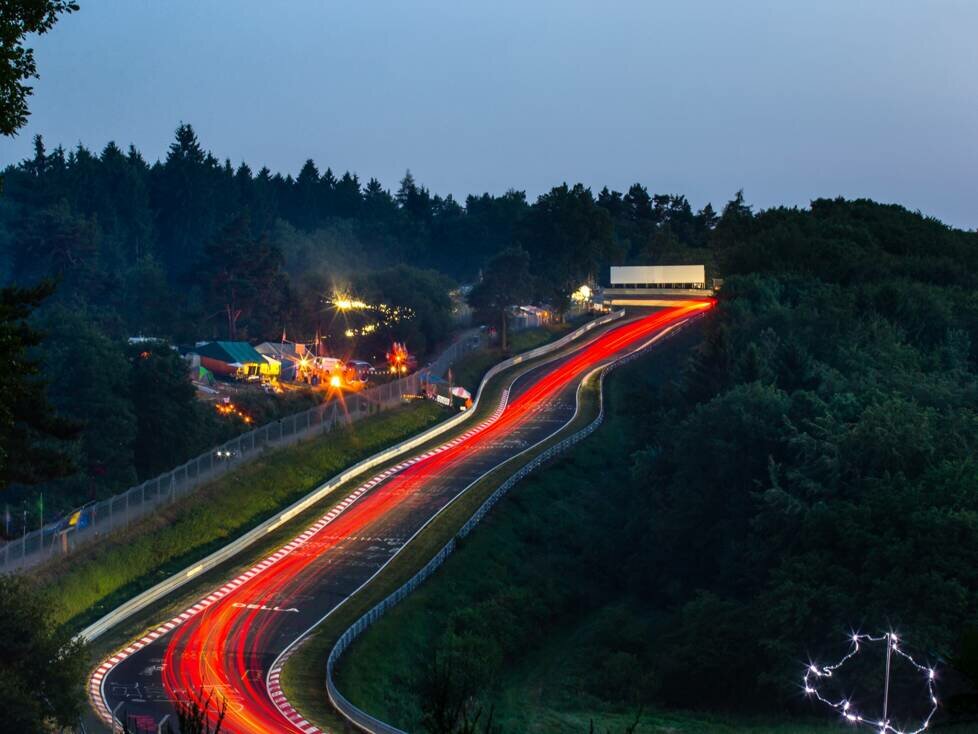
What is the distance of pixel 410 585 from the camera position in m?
55.8

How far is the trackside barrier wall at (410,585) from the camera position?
1483 inches

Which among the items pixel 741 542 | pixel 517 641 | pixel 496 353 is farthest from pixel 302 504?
pixel 496 353

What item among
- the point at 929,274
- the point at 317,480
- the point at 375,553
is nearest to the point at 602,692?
the point at 375,553

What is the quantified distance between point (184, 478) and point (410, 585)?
13.9m

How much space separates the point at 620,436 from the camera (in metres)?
88.4

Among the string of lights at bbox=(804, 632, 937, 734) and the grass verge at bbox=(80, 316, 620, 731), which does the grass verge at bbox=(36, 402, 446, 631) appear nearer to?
the grass verge at bbox=(80, 316, 620, 731)

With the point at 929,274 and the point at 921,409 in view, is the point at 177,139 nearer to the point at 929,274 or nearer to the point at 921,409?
the point at 929,274

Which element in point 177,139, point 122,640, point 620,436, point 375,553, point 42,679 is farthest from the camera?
point 177,139

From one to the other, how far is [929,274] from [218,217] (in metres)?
109

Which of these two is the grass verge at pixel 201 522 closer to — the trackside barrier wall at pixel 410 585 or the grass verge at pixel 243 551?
the grass verge at pixel 243 551

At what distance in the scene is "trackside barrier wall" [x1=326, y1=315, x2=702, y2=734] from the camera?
37.7m

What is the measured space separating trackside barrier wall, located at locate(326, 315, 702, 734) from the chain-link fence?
12.7 metres

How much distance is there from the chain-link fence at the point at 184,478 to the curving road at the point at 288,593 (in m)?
5.91

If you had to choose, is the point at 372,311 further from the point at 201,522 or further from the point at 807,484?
the point at 807,484
